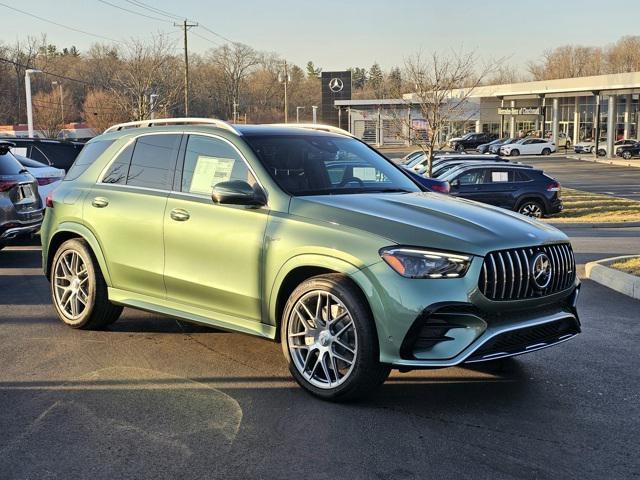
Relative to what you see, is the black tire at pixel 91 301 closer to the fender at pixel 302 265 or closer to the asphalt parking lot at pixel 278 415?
the asphalt parking lot at pixel 278 415

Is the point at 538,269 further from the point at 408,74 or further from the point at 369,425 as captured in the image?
the point at 408,74

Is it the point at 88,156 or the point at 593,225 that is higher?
the point at 88,156

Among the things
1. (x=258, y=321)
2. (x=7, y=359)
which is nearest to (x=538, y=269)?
(x=258, y=321)

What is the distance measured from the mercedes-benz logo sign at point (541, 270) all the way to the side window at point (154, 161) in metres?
2.94

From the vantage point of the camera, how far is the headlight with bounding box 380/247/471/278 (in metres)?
4.25

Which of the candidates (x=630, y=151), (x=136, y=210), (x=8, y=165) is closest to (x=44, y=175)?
(x=8, y=165)

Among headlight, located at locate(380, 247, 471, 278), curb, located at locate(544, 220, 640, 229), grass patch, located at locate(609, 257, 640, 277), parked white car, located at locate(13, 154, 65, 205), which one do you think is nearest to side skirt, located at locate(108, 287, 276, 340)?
headlight, located at locate(380, 247, 471, 278)

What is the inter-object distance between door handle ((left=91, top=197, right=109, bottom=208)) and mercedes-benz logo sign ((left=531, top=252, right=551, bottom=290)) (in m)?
3.66

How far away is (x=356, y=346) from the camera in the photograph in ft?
14.5

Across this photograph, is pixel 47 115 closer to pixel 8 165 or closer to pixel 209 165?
pixel 8 165

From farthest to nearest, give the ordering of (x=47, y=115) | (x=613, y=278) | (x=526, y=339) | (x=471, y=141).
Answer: (x=47, y=115)
(x=471, y=141)
(x=613, y=278)
(x=526, y=339)

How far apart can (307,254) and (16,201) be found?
7037 millimetres

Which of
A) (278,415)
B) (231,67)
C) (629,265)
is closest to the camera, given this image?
(278,415)

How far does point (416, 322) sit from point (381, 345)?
28 cm
